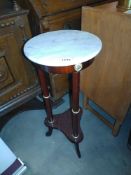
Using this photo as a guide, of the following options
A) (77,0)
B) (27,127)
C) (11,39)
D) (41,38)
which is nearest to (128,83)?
(41,38)

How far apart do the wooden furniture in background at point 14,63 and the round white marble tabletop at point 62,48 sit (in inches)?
10.9

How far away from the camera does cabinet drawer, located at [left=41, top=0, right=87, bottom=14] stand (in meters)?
1.06

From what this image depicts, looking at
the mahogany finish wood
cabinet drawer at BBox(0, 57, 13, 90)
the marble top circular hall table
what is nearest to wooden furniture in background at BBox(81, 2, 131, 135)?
the marble top circular hall table

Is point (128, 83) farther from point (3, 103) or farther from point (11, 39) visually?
point (3, 103)

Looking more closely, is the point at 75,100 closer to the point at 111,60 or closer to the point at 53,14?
the point at 111,60


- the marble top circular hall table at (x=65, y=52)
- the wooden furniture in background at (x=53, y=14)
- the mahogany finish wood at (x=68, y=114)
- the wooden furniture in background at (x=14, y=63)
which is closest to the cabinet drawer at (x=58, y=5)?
the wooden furniture in background at (x=53, y=14)

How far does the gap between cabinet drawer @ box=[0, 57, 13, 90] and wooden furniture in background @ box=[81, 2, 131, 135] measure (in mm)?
603

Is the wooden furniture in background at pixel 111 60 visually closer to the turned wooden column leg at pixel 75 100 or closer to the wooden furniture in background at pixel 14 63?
the turned wooden column leg at pixel 75 100

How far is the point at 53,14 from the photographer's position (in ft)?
3.73

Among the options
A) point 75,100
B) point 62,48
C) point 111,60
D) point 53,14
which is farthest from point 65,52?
point 53,14

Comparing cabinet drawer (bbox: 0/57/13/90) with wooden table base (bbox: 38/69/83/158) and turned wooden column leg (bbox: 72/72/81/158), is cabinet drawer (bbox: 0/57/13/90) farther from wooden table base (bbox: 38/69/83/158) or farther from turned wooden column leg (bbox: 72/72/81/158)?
turned wooden column leg (bbox: 72/72/81/158)

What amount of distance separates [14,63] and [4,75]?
0.38 feet

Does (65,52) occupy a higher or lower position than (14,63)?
higher

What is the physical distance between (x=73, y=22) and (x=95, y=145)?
1.01m
